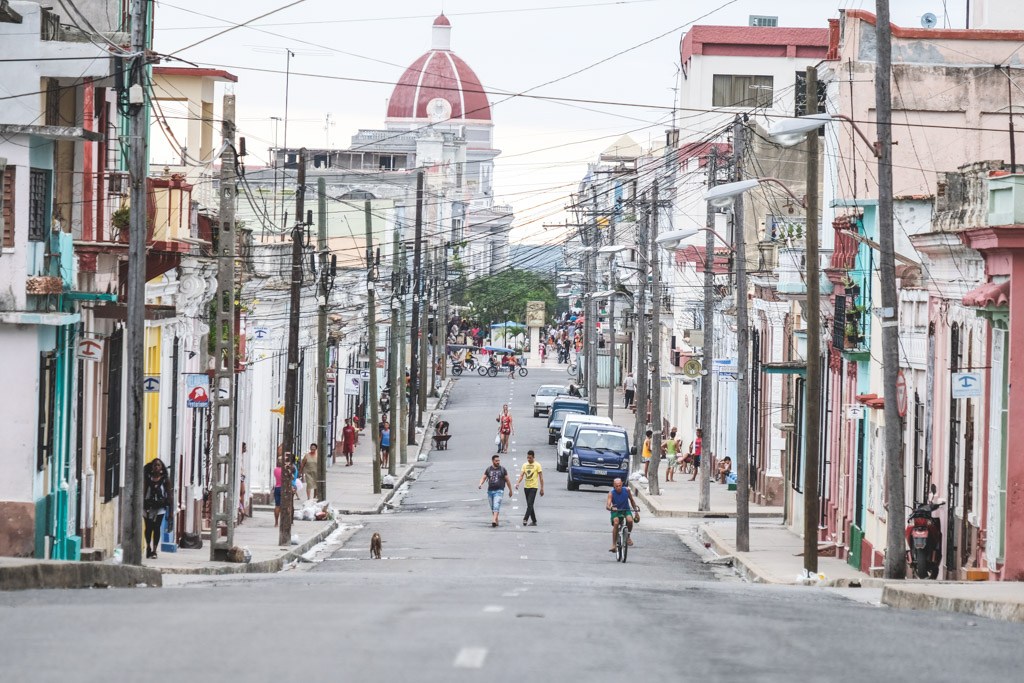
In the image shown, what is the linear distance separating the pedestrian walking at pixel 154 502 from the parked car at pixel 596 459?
82.2 feet

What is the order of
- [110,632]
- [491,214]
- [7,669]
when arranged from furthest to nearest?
[491,214], [110,632], [7,669]

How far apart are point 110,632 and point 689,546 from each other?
83.4ft

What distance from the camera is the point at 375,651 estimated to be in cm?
1202

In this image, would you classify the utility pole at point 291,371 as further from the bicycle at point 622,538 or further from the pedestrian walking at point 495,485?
the bicycle at point 622,538

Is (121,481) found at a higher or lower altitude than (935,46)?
lower

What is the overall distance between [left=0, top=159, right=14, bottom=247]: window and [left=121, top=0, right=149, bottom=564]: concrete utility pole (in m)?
1.51

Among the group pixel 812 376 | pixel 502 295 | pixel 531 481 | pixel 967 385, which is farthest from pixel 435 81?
pixel 967 385

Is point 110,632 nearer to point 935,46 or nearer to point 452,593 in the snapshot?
point 452,593

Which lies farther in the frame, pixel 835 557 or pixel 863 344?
pixel 835 557

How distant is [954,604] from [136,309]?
35.8 feet

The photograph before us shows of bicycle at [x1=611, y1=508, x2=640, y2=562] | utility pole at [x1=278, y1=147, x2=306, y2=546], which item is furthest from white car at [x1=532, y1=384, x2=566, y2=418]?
bicycle at [x1=611, y1=508, x2=640, y2=562]

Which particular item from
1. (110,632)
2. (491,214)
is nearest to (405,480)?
(110,632)

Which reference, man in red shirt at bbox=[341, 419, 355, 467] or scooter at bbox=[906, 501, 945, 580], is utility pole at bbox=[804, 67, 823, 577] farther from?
man in red shirt at bbox=[341, 419, 355, 467]

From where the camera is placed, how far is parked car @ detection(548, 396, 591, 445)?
71.8m
